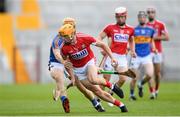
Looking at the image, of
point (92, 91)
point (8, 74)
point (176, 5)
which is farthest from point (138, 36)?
point (176, 5)

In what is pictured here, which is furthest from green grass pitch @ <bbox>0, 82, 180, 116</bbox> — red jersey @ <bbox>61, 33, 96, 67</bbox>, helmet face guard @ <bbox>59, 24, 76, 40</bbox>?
helmet face guard @ <bbox>59, 24, 76, 40</bbox>

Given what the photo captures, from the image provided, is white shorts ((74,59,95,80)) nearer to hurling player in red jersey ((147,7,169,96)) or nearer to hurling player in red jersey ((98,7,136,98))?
hurling player in red jersey ((98,7,136,98))

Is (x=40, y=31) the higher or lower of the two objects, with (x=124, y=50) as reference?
lower

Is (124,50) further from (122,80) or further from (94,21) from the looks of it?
(94,21)

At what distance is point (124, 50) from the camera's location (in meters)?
22.5

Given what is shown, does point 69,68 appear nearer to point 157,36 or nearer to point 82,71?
point 82,71

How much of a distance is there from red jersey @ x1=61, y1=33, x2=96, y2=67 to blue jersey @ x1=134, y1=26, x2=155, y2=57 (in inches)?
274

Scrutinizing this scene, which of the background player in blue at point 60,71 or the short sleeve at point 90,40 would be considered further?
the background player in blue at point 60,71

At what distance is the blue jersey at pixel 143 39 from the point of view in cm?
2530

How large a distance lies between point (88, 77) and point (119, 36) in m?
4.25

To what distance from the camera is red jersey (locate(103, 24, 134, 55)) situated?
2234 cm

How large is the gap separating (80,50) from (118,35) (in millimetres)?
4195

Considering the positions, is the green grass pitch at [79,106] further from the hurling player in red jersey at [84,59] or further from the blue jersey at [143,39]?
the blue jersey at [143,39]

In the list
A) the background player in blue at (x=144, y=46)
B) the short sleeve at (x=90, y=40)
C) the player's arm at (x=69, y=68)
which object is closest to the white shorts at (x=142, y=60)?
the background player in blue at (x=144, y=46)
